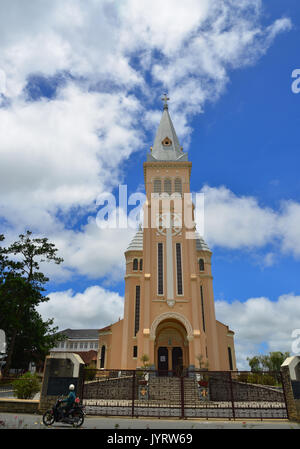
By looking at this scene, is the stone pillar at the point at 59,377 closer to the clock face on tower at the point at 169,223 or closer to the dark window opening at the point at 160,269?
the dark window opening at the point at 160,269

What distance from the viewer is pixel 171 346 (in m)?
29.2

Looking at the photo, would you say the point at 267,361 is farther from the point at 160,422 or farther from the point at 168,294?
the point at 160,422

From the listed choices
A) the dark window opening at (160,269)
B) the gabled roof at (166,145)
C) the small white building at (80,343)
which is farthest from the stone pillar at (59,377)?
the small white building at (80,343)

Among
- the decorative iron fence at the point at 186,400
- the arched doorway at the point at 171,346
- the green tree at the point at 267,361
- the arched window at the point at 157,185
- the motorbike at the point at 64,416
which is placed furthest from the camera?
the green tree at the point at 267,361

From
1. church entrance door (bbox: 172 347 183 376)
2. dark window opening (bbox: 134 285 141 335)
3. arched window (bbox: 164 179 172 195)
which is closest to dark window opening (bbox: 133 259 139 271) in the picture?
dark window opening (bbox: 134 285 141 335)

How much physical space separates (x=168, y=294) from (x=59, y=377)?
57.8 feet

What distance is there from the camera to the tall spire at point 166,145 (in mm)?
36094

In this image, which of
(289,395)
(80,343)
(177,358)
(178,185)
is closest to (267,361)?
(177,358)

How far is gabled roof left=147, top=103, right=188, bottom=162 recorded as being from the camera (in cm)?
3597

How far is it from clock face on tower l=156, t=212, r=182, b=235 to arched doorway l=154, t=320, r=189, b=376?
8826 millimetres

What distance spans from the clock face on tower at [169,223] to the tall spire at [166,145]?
7.37 metres

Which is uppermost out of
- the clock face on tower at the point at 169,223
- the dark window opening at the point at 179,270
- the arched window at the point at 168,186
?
the arched window at the point at 168,186
